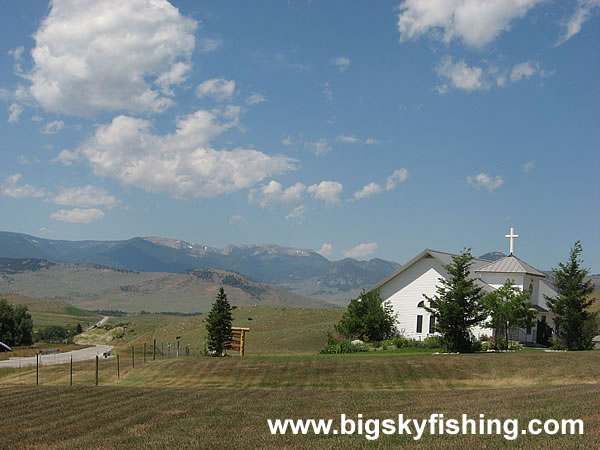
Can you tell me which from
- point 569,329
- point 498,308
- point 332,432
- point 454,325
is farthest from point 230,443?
point 569,329

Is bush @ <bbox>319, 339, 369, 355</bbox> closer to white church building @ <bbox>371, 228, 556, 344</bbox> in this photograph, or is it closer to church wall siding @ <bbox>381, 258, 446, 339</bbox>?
church wall siding @ <bbox>381, 258, 446, 339</bbox>

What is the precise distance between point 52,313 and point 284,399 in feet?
573

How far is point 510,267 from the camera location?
44781 mm

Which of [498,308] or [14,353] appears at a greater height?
[498,308]

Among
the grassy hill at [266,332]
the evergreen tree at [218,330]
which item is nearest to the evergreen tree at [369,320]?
the grassy hill at [266,332]

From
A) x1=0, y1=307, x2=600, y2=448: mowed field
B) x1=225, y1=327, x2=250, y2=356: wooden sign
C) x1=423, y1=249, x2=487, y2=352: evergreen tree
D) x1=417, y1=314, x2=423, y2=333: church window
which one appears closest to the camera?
x1=0, y1=307, x2=600, y2=448: mowed field

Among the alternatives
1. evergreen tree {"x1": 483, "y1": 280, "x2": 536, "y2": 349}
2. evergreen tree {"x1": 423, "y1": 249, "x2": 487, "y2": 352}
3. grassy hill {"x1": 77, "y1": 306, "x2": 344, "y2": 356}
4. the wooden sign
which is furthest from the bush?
evergreen tree {"x1": 483, "y1": 280, "x2": 536, "y2": 349}

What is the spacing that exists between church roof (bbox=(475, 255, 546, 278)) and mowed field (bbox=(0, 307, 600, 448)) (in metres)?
10.8

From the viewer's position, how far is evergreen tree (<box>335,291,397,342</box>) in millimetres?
45219

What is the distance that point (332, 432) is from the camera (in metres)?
12.9

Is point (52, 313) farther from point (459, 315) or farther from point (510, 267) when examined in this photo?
point (459, 315)

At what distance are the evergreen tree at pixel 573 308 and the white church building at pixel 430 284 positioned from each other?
291 centimetres

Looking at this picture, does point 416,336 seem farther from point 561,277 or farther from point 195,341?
point 195,341

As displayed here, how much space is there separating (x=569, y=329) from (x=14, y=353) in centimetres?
4753
